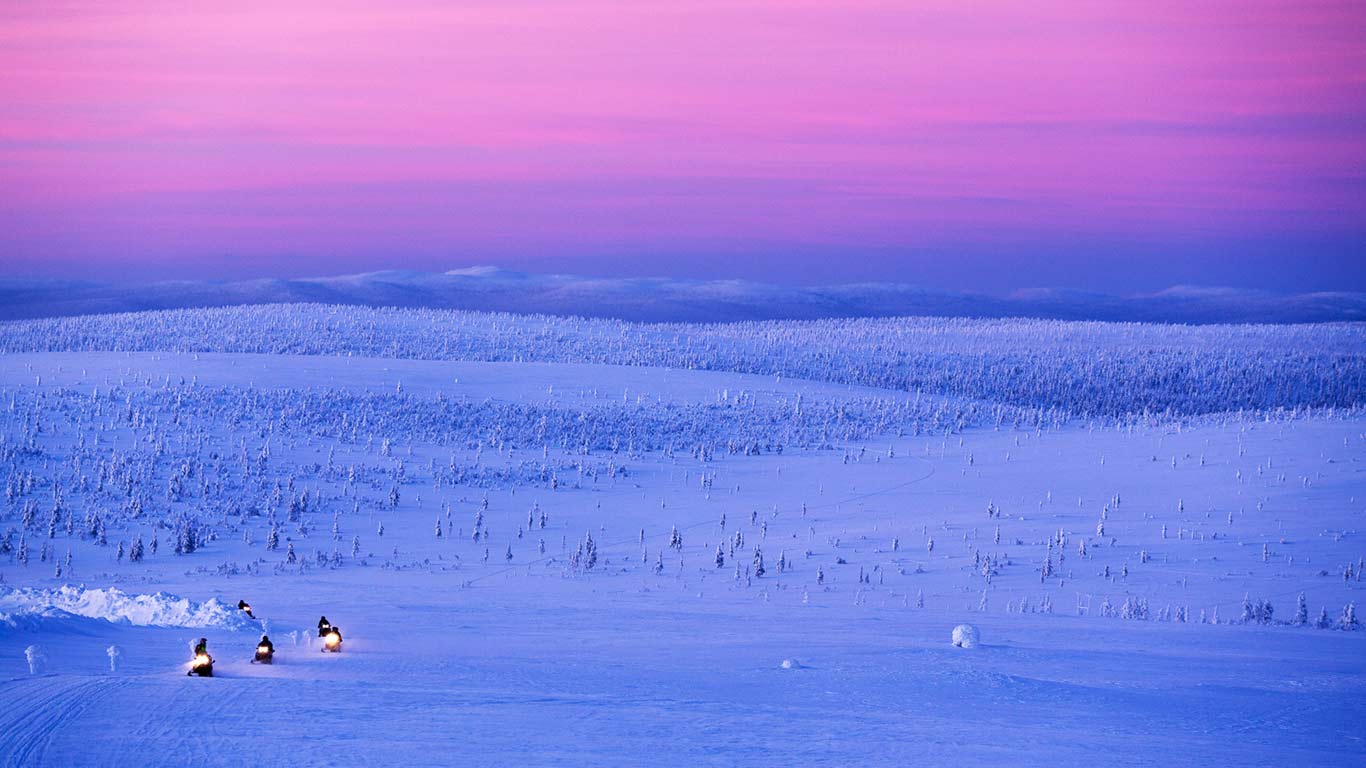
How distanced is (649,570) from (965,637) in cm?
751

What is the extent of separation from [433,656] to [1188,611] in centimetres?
937

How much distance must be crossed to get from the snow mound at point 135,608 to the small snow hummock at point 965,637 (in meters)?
6.53

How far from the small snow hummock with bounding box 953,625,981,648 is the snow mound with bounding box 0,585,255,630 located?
21.4 feet

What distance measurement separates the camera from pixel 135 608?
1234 cm

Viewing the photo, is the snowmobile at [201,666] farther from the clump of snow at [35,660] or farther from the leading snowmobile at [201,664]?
Answer: the clump of snow at [35,660]

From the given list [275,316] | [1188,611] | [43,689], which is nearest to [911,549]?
[1188,611]

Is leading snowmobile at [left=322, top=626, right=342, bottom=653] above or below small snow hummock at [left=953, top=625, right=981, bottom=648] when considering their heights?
below

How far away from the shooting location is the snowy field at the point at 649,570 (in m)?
8.48

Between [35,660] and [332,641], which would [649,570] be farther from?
[35,660]

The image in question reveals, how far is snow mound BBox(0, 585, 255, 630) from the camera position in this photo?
12.0 m

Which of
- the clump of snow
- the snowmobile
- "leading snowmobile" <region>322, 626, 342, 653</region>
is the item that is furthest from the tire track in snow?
"leading snowmobile" <region>322, 626, 342, 653</region>

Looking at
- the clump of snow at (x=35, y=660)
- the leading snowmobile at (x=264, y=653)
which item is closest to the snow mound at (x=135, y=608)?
the leading snowmobile at (x=264, y=653)

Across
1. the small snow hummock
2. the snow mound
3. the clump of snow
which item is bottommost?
the snow mound

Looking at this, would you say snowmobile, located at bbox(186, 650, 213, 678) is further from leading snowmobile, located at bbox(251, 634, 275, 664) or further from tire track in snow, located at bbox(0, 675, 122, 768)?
leading snowmobile, located at bbox(251, 634, 275, 664)
